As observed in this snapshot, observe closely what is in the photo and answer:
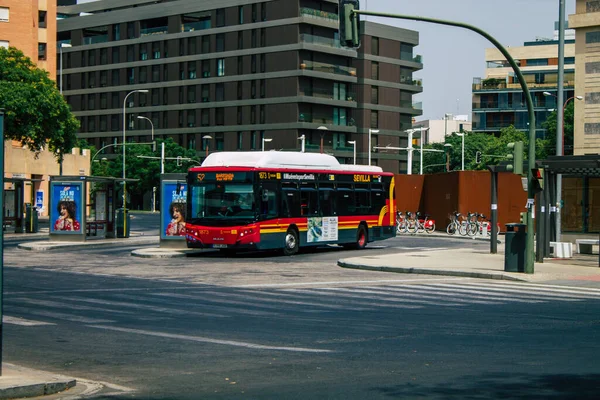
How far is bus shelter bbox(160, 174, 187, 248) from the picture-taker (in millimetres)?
33531

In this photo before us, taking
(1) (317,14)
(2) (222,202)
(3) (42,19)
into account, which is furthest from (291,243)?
(1) (317,14)

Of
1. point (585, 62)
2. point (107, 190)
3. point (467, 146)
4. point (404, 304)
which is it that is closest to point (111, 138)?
point (467, 146)

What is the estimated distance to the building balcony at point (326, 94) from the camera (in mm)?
99062

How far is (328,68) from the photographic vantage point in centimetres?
10094

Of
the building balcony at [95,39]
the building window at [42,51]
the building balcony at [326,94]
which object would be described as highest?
the building balcony at [95,39]

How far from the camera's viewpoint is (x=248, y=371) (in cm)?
999

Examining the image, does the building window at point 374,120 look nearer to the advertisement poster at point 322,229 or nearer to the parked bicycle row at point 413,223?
the parked bicycle row at point 413,223

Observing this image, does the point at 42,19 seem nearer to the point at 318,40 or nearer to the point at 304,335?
the point at 318,40

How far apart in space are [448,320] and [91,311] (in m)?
5.50

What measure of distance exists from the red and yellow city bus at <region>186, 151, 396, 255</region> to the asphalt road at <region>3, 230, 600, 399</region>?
6119 millimetres

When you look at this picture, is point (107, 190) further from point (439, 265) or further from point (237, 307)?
point (237, 307)

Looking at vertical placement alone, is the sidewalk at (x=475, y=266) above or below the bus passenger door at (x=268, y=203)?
below

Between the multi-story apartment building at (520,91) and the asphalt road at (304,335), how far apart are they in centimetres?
11085

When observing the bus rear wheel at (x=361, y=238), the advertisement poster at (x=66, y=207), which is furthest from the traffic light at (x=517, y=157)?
the advertisement poster at (x=66, y=207)
